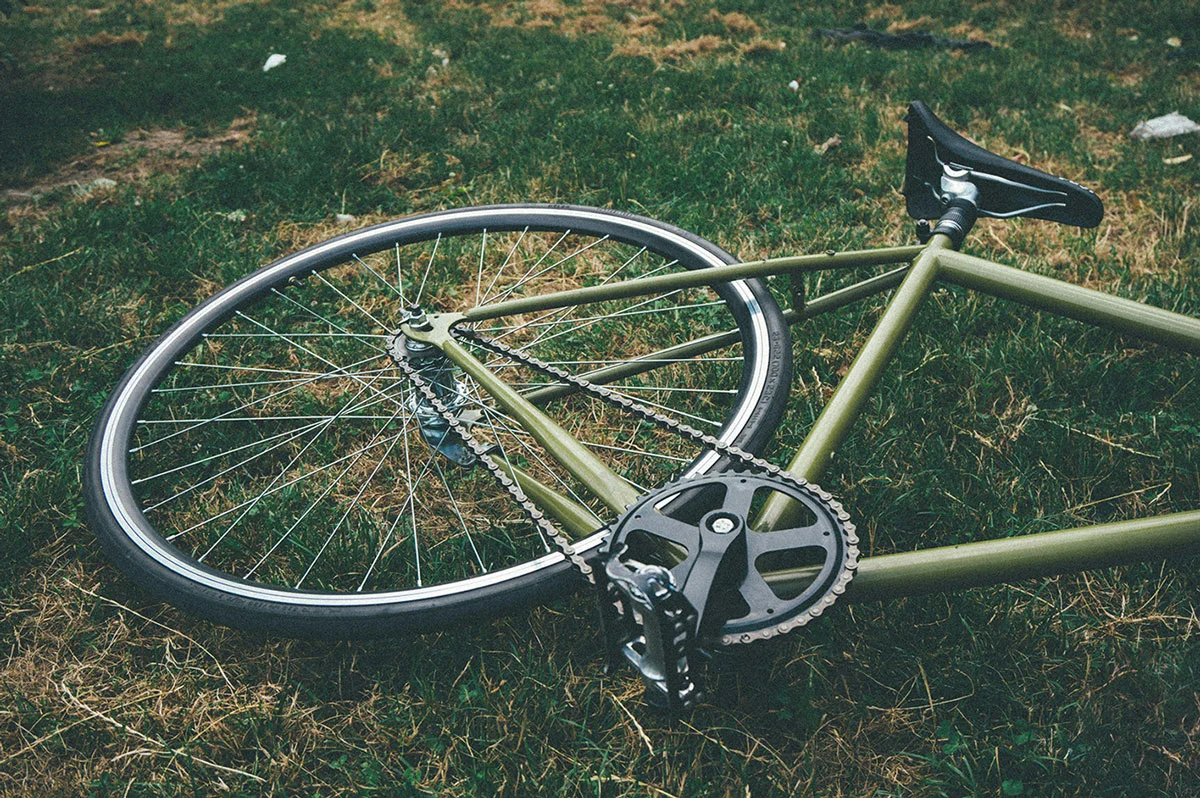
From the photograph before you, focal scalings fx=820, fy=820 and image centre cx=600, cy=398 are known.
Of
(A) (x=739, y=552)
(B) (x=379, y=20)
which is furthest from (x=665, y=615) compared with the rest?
(B) (x=379, y=20)

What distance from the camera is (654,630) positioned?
1189 millimetres

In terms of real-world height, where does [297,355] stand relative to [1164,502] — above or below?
below

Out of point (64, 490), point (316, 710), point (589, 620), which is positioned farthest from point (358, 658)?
point (64, 490)

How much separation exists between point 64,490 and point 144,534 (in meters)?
0.73

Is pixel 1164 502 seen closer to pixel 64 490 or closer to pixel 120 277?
pixel 64 490

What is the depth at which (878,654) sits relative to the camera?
1.74 metres

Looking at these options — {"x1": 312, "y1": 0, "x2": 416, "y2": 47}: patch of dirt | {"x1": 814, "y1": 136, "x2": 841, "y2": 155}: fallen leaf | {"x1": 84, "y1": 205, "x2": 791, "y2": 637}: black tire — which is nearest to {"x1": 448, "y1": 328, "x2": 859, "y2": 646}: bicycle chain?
{"x1": 84, "y1": 205, "x2": 791, "y2": 637}: black tire

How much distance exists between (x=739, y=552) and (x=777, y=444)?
3.38 ft

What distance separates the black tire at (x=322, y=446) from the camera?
1.55 m

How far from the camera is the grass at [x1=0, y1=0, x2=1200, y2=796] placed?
5.31ft

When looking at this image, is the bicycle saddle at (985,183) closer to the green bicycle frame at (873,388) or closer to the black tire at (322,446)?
the green bicycle frame at (873,388)

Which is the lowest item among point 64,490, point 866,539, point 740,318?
point 64,490

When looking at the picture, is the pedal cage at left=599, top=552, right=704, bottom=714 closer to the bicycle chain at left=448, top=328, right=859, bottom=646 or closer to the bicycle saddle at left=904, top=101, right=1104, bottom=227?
the bicycle chain at left=448, top=328, right=859, bottom=646

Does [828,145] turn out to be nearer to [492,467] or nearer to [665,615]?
[492,467]
